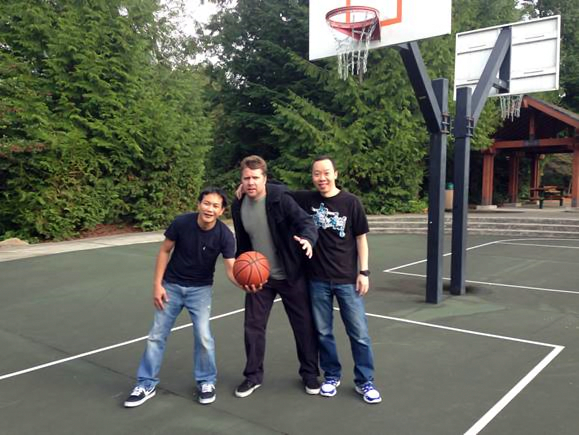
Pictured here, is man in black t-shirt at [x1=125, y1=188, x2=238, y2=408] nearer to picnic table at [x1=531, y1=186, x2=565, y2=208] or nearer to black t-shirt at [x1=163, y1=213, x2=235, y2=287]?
black t-shirt at [x1=163, y1=213, x2=235, y2=287]

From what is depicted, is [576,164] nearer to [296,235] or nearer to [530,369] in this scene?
[530,369]

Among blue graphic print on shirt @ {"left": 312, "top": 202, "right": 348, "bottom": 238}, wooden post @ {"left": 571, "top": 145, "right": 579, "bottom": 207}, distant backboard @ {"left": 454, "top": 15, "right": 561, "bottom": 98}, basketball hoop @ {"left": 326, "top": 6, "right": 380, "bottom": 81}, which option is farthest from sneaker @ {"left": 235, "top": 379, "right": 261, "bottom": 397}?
wooden post @ {"left": 571, "top": 145, "right": 579, "bottom": 207}

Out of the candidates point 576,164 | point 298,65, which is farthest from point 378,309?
point 576,164

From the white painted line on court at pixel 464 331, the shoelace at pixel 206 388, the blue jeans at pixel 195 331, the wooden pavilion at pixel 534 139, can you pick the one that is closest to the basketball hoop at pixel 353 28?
the white painted line on court at pixel 464 331

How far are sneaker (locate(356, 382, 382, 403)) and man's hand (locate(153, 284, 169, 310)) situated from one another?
163 centimetres

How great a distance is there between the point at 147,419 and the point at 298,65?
18923 mm

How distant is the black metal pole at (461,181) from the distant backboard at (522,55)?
106 centimetres

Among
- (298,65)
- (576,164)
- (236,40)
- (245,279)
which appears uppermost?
(236,40)

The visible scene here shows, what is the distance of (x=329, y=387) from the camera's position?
3.95m

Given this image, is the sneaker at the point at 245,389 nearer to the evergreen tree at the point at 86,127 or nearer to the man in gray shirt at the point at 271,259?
the man in gray shirt at the point at 271,259

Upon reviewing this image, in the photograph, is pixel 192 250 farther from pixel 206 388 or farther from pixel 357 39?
pixel 357 39

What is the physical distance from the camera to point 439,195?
7.11 m

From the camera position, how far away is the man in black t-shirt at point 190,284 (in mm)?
3836

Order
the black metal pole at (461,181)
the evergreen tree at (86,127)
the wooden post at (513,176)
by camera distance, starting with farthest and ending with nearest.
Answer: the wooden post at (513,176), the evergreen tree at (86,127), the black metal pole at (461,181)
